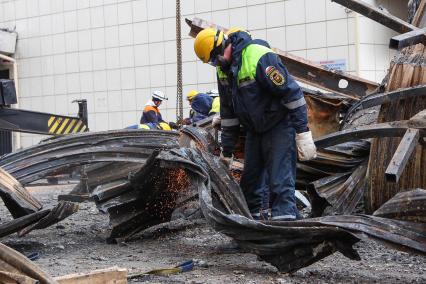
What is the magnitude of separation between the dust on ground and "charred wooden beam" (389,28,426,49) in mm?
1285

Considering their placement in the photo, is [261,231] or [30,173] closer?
[261,231]

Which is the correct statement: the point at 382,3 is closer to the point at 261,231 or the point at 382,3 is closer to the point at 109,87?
the point at 109,87

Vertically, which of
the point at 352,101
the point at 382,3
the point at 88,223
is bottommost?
the point at 88,223

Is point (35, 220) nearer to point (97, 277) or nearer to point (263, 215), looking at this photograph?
point (263, 215)

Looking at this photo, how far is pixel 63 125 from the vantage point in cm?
881

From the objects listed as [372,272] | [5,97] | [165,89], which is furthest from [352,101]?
[165,89]

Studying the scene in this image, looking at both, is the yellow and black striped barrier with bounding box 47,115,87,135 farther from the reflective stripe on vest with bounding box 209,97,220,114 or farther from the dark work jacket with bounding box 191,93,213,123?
the reflective stripe on vest with bounding box 209,97,220,114

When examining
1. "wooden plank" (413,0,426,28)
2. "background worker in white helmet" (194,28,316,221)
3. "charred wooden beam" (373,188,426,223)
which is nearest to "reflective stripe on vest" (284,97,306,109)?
"background worker in white helmet" (194,28,316,221)

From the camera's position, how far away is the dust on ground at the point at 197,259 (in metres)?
4.29

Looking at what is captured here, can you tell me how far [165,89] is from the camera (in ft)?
45.1

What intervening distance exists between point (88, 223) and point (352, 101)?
107 inches

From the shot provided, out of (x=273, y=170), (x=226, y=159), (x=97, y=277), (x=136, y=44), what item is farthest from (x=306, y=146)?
(x=136, y=44)

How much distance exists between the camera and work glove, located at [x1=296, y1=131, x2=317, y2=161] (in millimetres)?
4910

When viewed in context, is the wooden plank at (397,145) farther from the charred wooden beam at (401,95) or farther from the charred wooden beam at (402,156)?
the charred wooden beam at (402,156)
